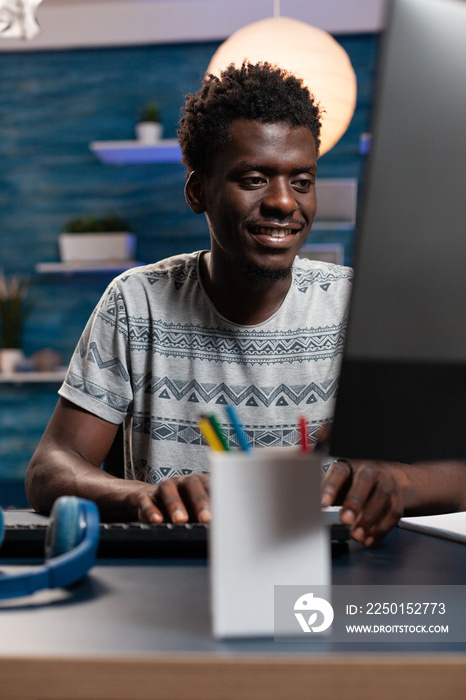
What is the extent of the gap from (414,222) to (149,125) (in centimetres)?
285

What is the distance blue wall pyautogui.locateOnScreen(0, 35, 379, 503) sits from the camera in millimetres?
3236

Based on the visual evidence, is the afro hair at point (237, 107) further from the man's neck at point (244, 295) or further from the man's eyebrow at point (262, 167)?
the man's neck at point (244, 295)

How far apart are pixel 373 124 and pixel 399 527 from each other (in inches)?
19.6

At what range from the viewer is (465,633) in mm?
362

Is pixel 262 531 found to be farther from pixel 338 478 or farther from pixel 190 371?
pixel 190 371

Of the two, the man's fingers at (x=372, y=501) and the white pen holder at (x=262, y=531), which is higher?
the white pen holder at (x=262, y=531)

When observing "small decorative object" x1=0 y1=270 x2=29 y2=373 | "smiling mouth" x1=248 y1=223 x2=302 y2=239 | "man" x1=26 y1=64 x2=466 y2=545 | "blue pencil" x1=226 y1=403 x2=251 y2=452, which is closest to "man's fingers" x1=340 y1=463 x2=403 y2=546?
"blue pencil" x1=226 y1=403 x2=251 y2=452

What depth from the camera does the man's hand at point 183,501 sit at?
2.08 ft

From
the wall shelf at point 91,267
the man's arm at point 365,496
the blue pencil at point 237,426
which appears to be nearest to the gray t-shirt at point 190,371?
the man's arm at point 365,496

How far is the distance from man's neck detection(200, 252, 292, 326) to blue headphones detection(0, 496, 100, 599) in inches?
32.1

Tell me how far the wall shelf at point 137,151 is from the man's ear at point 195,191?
1710mm

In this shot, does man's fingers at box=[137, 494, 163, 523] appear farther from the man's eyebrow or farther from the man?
the man's eyebrow

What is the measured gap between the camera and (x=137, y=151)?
3084 mm

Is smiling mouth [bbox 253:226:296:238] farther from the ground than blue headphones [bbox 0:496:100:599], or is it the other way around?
smiling mouth [bbox 253:226:296:238]
